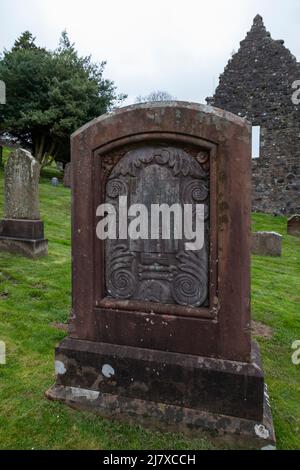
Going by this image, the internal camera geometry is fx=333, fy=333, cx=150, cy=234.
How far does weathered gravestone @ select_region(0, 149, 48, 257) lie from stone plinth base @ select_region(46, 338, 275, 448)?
4882 mm

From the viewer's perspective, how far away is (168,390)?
2.50 meters

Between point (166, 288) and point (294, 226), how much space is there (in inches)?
478

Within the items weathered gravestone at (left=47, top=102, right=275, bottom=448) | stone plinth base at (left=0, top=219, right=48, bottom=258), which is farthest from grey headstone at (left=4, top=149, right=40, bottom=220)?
weathered gravestone at (left=47, top=102, right=275, bottom=448)

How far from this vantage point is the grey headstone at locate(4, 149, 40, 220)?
7273mm

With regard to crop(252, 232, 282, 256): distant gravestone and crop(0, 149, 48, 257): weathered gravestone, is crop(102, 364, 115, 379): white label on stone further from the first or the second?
crop(252, 232, 282, 256): distant gravestone

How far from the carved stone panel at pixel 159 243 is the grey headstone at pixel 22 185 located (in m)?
5.13

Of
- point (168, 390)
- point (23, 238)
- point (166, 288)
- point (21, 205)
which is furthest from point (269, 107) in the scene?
point (168, 390)

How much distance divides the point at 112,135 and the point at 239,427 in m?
2.32

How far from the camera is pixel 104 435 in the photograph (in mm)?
2348

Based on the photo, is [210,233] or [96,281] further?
[96,281]

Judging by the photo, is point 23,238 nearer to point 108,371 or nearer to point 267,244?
point 108,371

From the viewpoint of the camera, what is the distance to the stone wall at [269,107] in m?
16.8
